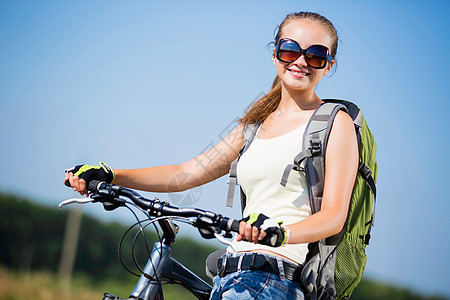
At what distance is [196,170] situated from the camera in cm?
331

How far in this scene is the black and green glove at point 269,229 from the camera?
2.05m

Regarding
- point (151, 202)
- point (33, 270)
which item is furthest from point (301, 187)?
point (33, 270)

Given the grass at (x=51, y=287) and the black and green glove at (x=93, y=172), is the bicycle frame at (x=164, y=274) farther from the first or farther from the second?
the grass at (x=51, y=287)

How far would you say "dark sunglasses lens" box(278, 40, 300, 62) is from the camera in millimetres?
2822

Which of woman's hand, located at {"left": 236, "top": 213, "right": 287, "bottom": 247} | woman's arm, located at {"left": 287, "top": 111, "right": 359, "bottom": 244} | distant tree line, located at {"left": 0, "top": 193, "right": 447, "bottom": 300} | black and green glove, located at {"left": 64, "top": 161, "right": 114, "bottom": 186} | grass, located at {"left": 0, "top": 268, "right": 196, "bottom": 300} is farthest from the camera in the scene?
distant tree line, located at {"left": 0, "top": 193, "right": 447, "bottom": 300}

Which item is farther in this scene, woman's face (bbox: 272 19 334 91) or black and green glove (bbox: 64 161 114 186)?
woman's face (bbox: 272 19 334 91)

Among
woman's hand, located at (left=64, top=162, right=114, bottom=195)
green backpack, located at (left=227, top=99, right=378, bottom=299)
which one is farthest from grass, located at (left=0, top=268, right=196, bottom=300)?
green backpack, located at (left=227, top=99, right=378, bottom=299)

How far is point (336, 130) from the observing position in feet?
8.52

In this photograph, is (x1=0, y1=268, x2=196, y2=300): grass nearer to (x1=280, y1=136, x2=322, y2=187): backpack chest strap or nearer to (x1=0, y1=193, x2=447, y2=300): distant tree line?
(x1=0, y1=193, x2=447, y2=300): distant tree line

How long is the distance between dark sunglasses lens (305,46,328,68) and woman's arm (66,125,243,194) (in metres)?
0.71

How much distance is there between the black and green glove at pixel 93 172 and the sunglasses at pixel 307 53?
115 cm

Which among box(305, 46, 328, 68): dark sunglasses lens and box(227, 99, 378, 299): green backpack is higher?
box(305, 46, 328, 68): dark sunglasses lens

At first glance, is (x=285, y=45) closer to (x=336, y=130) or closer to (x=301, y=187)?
(x=336, y=130)

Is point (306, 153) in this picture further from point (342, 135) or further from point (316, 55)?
point (316, 55)
